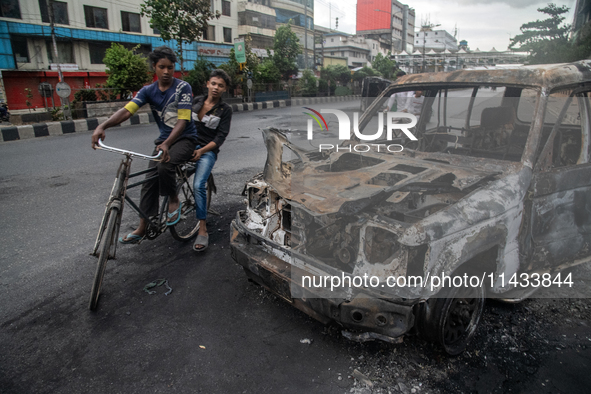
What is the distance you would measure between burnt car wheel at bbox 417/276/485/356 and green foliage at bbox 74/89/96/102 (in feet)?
52.8

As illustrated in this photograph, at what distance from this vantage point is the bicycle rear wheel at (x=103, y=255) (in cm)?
269

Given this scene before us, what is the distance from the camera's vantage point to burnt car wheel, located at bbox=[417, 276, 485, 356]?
2.05m

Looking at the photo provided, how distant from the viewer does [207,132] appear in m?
3.87

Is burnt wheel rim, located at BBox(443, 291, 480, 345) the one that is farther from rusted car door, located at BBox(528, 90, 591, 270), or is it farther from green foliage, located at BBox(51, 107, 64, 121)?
green foliage, located at BBox(51, 107, 64, 121)

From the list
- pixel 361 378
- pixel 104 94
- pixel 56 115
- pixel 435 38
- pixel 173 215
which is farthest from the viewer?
pixel 435 38

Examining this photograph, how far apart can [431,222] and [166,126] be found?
8.45 ft

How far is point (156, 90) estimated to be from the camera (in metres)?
3.38

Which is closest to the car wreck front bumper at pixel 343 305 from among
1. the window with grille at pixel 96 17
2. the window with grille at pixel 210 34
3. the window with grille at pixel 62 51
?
the window with grille at pixel 62 51

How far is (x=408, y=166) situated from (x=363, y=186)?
23.6 inches

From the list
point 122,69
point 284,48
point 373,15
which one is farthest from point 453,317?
point 373,15

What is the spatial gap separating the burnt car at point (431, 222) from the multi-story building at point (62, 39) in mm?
22734

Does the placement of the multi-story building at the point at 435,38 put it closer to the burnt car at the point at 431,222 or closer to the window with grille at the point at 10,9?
the window with grille at the point at 10,9

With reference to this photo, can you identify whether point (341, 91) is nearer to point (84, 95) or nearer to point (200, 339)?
point (84, 95)

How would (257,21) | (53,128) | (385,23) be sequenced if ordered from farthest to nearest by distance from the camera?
(385,23) → (257,21) → (53,128)
